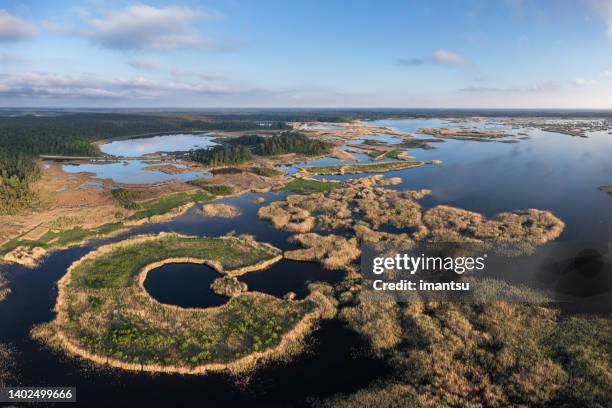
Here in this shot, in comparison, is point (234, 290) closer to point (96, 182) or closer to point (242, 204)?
point (242, 204)

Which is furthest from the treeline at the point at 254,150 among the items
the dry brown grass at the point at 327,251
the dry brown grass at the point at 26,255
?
the dry brown grass at the point at 327,251

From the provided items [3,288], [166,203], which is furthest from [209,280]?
[166,203]

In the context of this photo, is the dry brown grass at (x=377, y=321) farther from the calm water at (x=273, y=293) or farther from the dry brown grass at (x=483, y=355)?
the calm water at (x=273, y=293)

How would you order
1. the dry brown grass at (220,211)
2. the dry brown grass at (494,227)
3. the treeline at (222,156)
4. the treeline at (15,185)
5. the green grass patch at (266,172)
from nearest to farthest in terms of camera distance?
the dry brown grass at (494,227) < the treeline at (15,185) < the dry brown grass at (220,211) < the green grass patch at (266,172) < the treeline at (222,156)

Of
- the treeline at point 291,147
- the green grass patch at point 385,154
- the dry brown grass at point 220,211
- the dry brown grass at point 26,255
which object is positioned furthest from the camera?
the treeline at point 291,147

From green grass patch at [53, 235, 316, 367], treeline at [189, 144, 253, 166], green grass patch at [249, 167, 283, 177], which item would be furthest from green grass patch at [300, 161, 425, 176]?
green grass patch at [53, 235, 316, 367]

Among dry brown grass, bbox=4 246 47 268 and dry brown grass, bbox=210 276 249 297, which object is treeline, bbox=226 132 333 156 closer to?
dry brown grass, bbox=4 246 47 268
